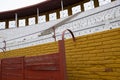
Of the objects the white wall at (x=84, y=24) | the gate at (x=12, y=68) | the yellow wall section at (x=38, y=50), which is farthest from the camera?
the yellow wall section at (x=38, y=50)

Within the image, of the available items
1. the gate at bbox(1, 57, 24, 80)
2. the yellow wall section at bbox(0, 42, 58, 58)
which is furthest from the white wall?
the gate at bbox(1, 57, 24, 80)

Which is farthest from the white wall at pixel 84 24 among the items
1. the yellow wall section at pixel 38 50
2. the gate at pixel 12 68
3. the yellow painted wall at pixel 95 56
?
the gate at pixel 12 68

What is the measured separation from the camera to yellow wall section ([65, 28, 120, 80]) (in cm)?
411

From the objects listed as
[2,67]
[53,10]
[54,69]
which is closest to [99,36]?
[54,69]

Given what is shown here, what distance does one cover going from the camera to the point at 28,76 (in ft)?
17.3

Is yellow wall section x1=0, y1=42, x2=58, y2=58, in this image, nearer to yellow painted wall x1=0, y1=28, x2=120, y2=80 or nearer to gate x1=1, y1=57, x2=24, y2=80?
yellow painted wall x1=0, y1=28, x2=120, y2=80

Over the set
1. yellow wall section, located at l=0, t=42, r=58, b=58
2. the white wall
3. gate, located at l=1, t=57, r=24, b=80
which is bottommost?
gate, located at l=1, t=57, r=24, b=80

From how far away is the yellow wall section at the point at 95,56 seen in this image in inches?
162

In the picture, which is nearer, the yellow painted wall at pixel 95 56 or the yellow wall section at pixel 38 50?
the yellow painted wall at pixel 95 56

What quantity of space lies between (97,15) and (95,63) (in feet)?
11.0

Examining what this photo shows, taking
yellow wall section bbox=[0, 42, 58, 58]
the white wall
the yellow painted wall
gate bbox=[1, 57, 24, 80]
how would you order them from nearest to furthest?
the yellow painted wall < gate bbox=[1, 57, 24, 80] < the white wall < yellow wall section bbox=[0, 42, 58, 58]

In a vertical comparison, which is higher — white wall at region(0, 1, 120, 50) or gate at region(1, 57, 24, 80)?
white wall at region(0, 1, 120, 50)

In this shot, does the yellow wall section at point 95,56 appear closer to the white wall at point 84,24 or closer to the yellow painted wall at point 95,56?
the yellow painted wall at point 95,56

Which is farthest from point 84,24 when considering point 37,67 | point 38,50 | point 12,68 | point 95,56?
point 37,67
